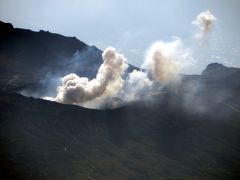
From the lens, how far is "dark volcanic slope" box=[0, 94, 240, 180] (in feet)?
486

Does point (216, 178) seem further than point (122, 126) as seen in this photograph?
No

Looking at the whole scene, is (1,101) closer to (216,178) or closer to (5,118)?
(5,118)

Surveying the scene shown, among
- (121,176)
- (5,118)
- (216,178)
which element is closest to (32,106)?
(5,118)

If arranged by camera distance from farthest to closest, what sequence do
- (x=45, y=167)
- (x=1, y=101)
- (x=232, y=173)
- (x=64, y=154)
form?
(x=1, y=101)
(x=232, y=173)
(x=64, y=154)
(x=45, y=167)

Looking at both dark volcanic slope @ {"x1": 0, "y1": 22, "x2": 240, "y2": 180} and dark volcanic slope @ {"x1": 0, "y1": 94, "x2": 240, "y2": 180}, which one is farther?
dark volcanic slope @ {"x1": 0, "y1": 94, "x2": 240, "y2": 180}

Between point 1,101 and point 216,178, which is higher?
point 1,101

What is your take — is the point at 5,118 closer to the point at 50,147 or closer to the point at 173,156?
the point at 50,147

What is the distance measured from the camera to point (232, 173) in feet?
568

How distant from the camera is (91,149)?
550ft

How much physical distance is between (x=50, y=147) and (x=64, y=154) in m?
7.46

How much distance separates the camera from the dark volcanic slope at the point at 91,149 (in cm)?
14825

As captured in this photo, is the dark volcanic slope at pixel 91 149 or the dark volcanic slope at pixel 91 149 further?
the dark volcanic slope at pixel 91 149

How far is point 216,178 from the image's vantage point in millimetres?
165250

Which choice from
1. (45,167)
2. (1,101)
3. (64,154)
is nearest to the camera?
(45,167)
